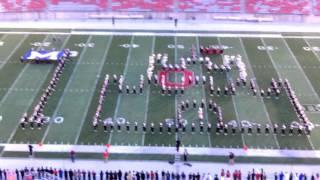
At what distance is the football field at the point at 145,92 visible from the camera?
69.3 feet

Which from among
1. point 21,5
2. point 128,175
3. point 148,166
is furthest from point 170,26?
point 128,175

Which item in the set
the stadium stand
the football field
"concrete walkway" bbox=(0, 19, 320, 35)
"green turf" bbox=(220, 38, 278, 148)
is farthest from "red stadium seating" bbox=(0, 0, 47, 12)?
the stadium stand

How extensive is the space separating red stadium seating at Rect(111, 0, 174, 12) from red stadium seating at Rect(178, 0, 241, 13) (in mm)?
961

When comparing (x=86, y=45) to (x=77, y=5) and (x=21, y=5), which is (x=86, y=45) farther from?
(x=21, y=5)

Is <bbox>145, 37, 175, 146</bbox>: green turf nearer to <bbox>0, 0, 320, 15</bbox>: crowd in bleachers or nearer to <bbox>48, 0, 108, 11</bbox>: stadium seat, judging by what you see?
<bbox>0, 0, 320, 15</bbox>: crowd in bleachers

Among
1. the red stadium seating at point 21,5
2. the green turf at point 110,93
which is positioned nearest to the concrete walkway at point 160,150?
the green turf at point 110,93

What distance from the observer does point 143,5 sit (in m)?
38.4

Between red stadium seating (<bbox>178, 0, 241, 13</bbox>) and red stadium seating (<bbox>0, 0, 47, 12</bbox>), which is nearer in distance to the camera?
red stadium seating (<bbox>0, 0, 47, 12</bbox>)

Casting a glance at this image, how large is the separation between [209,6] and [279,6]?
5.18 m

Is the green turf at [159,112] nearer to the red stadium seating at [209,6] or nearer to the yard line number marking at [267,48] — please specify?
the yard line number marking at [267,48]

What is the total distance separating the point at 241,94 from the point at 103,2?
57.2 feet

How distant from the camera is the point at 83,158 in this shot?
19.7m

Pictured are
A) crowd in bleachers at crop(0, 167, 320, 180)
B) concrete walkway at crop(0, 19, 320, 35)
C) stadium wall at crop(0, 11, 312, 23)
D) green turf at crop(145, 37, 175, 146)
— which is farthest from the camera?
stadium wall at crop(0, 11, 312, 23)

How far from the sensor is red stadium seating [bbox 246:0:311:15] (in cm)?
3766
